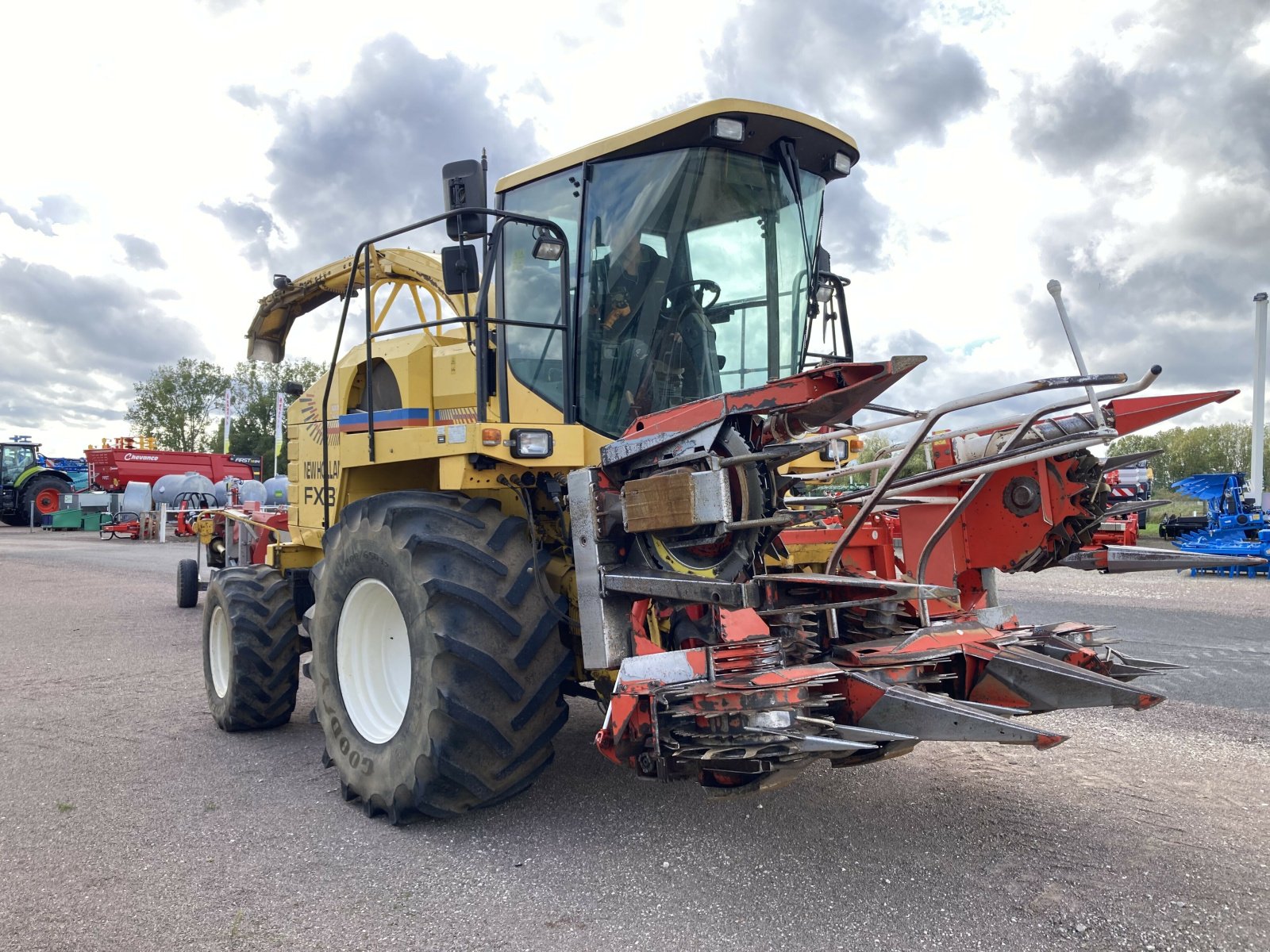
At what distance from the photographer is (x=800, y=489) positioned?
443 cm

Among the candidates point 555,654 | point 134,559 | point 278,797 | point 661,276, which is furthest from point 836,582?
point 134,559

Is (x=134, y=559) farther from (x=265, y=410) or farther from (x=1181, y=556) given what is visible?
(x=265, y=410)

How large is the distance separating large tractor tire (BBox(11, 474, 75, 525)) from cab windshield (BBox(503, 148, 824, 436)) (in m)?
36.0

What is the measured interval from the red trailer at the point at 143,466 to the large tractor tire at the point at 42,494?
1.16m

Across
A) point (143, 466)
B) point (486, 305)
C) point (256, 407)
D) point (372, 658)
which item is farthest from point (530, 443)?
point (256, 407)

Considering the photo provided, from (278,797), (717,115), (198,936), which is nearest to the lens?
(198,936)

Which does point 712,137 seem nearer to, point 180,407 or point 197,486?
point 197,486

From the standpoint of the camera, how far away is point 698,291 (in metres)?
4.34

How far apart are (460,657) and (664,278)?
1.97 metres

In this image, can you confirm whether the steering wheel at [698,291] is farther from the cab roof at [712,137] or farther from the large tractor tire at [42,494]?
the large tractor tire at [42,494]

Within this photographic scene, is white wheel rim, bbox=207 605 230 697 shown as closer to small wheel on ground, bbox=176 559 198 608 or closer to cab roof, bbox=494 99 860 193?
cab roof, bbox=494 99 860 193

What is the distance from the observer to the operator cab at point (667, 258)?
4.09 m

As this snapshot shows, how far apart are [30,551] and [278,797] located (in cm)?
2226

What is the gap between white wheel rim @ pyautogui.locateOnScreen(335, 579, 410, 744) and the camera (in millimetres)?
4223
